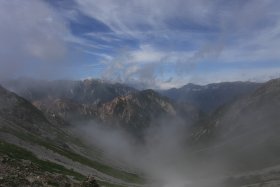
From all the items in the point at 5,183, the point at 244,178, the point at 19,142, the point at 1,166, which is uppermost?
the point at 244,178

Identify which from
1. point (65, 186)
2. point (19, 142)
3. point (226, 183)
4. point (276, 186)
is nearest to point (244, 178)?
point (226, 183)

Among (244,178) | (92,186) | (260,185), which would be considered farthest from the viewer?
(244,178)

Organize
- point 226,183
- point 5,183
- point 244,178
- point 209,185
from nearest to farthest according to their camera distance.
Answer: point 5,183 → point 209,185 → point 226,183 → point 244,178

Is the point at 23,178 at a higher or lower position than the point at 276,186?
A: lower

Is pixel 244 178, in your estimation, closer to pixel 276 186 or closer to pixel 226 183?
pixel 226 183

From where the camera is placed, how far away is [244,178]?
654ft

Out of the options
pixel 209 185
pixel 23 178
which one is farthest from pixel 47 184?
pixel 209 185

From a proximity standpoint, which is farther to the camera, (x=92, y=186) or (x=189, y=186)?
(x=189, y=186)

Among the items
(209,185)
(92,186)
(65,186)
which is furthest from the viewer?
(209,185)

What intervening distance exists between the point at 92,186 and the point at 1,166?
12.1 meters

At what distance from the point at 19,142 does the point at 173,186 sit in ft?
218

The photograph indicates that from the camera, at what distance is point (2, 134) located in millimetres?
140750

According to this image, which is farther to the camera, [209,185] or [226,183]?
[226,183]

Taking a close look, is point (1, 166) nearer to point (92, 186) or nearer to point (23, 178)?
point (23, 178)
